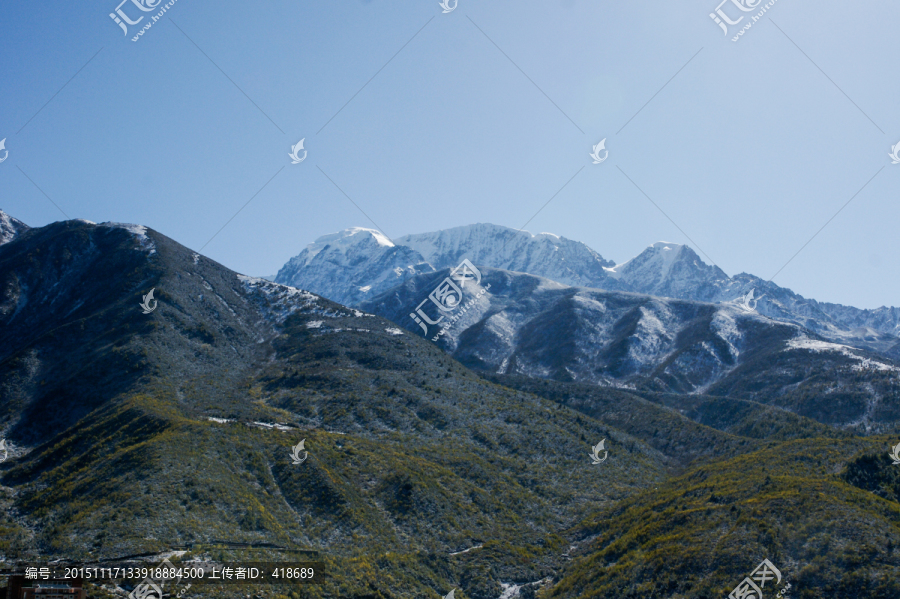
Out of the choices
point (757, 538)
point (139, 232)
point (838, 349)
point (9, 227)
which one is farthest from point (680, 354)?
point (9, 227)

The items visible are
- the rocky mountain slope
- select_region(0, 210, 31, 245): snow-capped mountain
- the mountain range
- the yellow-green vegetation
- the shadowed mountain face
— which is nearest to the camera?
the yellow-green vegetation

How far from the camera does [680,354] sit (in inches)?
5536

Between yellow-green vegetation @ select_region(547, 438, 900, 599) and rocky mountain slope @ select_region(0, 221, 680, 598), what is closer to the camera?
yellow-green vegetation @ select_region(547, 438, 900, 599)

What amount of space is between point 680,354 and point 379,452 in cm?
11296

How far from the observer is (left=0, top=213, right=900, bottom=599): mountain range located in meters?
32.1

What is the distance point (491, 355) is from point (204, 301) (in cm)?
9144

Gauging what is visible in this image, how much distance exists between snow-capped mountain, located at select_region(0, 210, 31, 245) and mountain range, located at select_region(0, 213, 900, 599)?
3217 centimetres

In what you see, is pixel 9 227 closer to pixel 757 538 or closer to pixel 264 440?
pixel 264 440

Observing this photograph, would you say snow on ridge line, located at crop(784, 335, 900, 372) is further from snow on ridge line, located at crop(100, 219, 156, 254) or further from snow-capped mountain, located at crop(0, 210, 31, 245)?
snow-capped mountain, located at crop(0, 210, 31, 245)

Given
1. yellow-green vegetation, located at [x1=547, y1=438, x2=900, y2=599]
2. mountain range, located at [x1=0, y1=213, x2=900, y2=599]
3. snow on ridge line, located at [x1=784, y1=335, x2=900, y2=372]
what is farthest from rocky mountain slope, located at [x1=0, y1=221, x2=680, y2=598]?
snow on ridge line, located at [x1=784, y1=335, x2=900, y2=372]

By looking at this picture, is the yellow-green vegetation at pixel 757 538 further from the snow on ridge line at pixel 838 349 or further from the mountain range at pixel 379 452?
the snow on ridge line at pixel 838 349

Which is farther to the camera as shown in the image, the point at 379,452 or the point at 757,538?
the point at 379,452

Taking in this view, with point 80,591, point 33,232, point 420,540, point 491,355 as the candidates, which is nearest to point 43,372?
point 420,540

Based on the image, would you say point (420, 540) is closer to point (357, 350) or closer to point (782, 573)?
point (782, 573)
